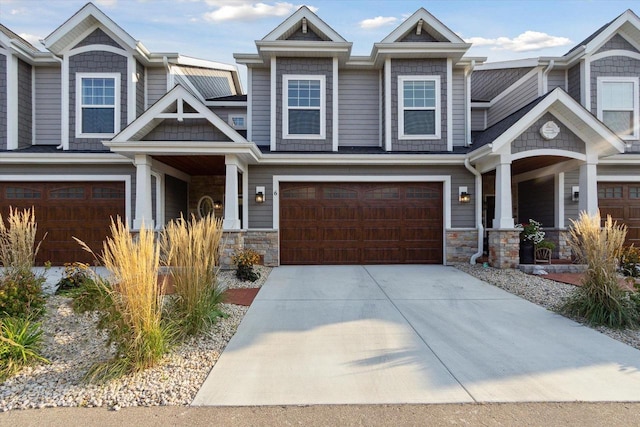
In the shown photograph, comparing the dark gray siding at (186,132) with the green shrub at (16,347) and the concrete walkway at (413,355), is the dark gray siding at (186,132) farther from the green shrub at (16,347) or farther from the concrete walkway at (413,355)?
the green shrub at (16,347)

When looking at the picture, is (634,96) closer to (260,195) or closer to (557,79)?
(557,79)

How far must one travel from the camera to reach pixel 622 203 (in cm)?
1023

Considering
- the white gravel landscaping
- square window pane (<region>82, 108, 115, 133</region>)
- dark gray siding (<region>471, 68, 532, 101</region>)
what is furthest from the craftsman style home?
the white gravel landscaping

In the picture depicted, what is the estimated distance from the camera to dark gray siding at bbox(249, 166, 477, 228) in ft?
32.3

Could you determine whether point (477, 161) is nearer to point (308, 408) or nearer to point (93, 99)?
point (308, 408)

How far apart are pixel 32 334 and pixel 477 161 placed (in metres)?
9.54

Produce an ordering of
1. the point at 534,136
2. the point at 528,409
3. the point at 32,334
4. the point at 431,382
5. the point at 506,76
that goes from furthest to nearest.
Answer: the point at 506,76 → the point at 534,136 → the point at 32,334 → the point at 431,382 → the point at 528,409

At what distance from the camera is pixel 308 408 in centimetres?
292

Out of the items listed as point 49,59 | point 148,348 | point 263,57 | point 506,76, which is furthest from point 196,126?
point 506,76

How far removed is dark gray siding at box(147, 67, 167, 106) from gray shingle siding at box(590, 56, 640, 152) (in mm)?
12455

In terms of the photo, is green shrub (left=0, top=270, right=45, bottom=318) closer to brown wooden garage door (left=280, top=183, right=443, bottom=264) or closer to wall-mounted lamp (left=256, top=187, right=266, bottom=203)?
wall-mounted lamp (left=256, top=187, right=266, bottom=203)

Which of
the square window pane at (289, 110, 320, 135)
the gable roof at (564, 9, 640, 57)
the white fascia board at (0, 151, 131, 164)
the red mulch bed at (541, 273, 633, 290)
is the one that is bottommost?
the red mulch bed at (541, 273, 633, 290)

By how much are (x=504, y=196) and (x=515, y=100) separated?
4753 millimetres

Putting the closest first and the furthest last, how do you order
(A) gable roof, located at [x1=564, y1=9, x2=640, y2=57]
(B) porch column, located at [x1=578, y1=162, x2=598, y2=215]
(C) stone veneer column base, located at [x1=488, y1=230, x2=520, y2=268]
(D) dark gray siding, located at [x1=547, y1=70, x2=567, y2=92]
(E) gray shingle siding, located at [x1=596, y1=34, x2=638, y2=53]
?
(C) stone veneer column base, located at [x1=488, y1=230, x2=520, y2=268] < (B) porch column, located at [x1=578, y1=162, x2=598, y2=215] < (A) gable roof, located at [x1=564, y1=9, x2=640, y2=57] < (E) gray shingle siding, located at [x1=596, y1=34, x2=638, y2=53] < (D) dark gray siding, located at [x1=547, y1=70, x2=567, y2=92]
